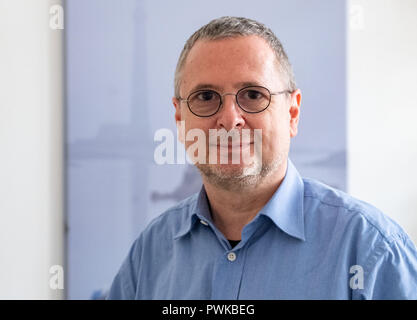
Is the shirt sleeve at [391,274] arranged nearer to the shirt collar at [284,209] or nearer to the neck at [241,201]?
the shirt collar at [284,209]

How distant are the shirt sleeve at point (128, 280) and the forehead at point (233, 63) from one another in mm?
405

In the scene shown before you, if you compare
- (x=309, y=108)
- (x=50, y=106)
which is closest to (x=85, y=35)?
(x=50, y=106)

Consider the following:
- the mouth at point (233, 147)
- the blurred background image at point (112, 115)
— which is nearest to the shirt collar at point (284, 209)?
the mouth at point (233, 147)

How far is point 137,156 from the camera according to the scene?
1367 millimetres

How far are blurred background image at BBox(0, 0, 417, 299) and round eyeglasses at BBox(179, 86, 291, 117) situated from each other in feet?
1.76

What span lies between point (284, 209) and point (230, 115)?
212 mm

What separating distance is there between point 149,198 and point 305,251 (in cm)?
70

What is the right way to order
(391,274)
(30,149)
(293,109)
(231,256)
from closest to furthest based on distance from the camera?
(391,274) → (231,256) → (293,109) → (30,149)

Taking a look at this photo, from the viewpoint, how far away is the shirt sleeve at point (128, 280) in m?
0.96

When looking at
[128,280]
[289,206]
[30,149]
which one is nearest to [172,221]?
[128,280]

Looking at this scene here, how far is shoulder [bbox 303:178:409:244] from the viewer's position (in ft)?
2.43

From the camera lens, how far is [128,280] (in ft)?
3.17

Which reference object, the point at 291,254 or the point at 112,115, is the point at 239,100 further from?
the point at 112,115

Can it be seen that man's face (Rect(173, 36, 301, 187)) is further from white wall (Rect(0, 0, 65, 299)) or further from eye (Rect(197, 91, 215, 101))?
white wall (Rect(0, 0, 65, 299))
